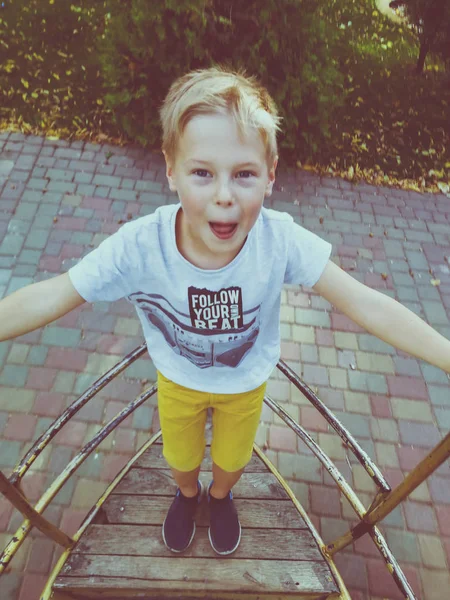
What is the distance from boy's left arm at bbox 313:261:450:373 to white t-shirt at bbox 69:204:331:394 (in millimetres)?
83

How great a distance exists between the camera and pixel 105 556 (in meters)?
2.23

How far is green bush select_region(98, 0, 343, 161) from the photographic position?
15.5ft

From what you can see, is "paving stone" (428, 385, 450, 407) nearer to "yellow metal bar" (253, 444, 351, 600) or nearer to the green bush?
"yellow metal bar" (253, 444, 351, 600)

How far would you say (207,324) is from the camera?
1.62m

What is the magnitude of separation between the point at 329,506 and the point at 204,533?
99cm

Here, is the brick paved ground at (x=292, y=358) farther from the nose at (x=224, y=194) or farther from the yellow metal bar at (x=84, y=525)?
the nose at (x=224, y=194)

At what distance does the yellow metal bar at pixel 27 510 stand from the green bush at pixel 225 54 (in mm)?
4603

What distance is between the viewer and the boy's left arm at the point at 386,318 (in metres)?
1.38

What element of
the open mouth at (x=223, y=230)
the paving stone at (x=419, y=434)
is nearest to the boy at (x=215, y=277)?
the open mouth at (x=223, y=230)

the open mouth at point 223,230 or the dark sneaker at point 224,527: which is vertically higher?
the open mouth at point 223,230

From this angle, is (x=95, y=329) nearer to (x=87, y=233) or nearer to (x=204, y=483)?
(x=87, y=233)


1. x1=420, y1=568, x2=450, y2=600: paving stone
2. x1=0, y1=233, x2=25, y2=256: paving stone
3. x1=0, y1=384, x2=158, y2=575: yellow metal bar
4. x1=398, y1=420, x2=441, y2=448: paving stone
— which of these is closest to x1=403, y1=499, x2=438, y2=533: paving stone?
x1=420, y1=568, x2=450, y2=600: paving stone

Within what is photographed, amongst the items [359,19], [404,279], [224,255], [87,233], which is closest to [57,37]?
A: [87,233]

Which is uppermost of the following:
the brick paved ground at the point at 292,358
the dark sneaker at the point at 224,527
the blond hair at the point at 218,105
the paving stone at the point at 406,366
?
the blond hair at the point at 218,105
